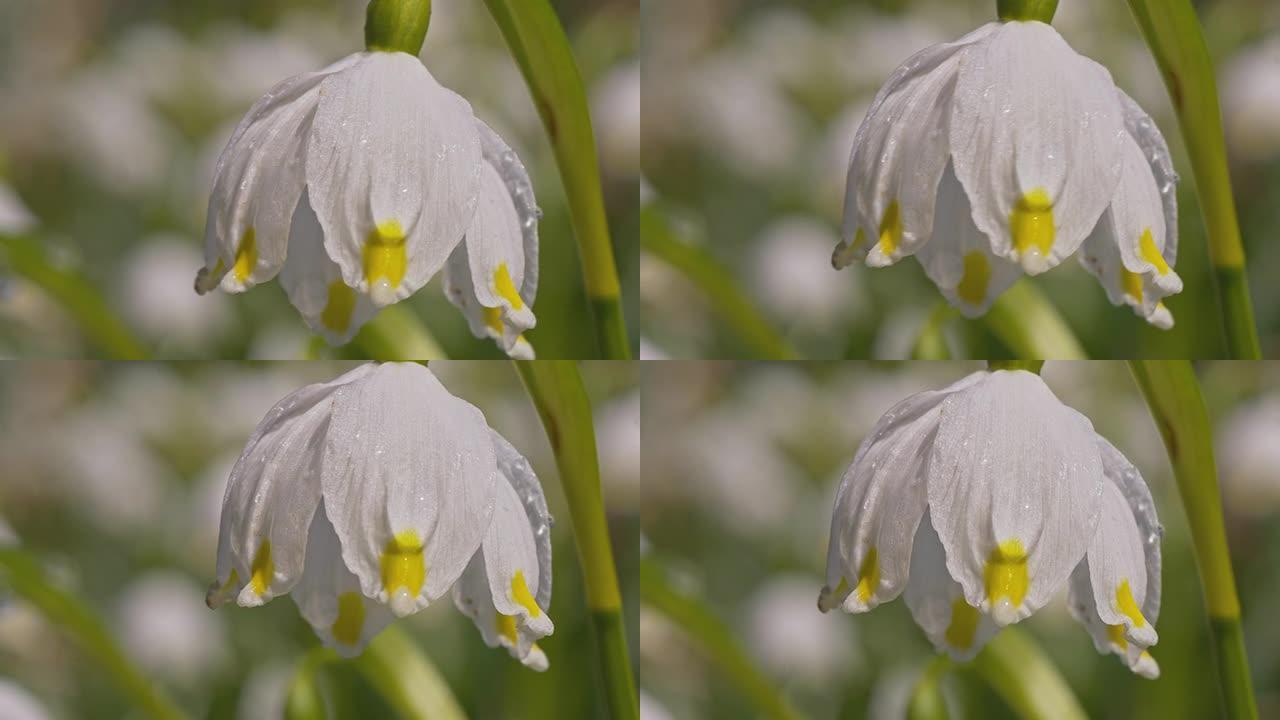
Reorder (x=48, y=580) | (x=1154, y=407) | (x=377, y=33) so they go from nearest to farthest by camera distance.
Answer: (x=377, y=33) → (x=1154, y=407) → (x=48, y=580)

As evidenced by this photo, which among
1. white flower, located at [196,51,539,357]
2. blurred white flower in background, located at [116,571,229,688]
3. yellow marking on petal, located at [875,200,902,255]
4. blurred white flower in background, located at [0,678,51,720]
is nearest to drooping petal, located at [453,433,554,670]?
white flower, located at [196,51,539,357]

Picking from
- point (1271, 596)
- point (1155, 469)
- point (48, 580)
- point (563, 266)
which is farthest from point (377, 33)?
point (1271, 596)

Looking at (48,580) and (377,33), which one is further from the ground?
(377,33)

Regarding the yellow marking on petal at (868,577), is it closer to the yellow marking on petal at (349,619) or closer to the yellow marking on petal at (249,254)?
the yellow marking on petal at (349,619)

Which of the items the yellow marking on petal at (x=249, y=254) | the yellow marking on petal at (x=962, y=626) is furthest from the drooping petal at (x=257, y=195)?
the yellow marking on petal at (x=962, y=626)

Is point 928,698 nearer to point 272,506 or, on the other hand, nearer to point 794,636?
point 794,636

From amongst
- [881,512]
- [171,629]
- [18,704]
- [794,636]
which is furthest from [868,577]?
[18,704]

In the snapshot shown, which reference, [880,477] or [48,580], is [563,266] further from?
[48,580]

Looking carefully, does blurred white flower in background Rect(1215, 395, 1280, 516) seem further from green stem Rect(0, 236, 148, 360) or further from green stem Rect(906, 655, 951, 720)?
green stem Rect(0, 236, 148, 360)
